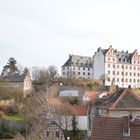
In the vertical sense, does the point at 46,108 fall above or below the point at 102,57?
below

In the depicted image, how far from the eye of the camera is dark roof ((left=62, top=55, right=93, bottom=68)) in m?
109

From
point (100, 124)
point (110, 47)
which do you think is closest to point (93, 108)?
point (100, 124)

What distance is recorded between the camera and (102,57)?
102250mm

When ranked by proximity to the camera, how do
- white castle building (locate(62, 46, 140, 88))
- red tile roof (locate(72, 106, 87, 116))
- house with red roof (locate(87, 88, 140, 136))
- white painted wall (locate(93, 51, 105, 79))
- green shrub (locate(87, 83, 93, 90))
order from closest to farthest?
house with red roof (locate(87, 88, 140, 136)) → red tile roof (locate(72, 106, 87, 116)) → green shrub (locate(87, 83, 93, 90)) → white castle building (locate(62, 46, 140, 88)) → white painted wall (locate(93, 51, 105, 79))

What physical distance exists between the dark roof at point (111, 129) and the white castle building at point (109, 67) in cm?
6988

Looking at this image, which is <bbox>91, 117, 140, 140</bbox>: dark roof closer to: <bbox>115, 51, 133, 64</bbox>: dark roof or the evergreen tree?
the evergreen tree

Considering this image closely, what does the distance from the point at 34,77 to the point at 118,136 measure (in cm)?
6400

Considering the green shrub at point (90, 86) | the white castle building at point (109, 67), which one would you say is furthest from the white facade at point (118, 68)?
the green shrub at point (90, 86)

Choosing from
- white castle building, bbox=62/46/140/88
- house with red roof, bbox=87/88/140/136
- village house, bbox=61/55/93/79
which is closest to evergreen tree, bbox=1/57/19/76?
white castle building, bbox=62/46/140/88

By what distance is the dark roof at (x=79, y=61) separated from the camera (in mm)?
108994

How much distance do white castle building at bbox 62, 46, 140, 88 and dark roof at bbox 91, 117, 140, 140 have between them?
69.9m

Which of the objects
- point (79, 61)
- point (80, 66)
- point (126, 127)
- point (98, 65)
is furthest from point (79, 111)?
point (79, 61)

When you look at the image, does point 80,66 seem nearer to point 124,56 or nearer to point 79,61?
point 79,61

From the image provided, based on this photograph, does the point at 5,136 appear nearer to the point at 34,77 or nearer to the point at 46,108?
the point at 46,108
